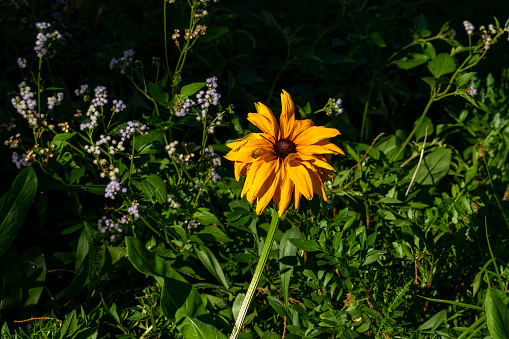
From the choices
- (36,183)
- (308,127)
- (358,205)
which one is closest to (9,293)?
(36,183)

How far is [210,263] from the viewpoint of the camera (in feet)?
6.10

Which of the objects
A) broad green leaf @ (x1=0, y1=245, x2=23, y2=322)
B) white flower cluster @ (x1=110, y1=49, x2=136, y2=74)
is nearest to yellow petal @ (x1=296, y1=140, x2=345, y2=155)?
white flower cluster @ (x1=110, y1=49, x2=136, y2=74)

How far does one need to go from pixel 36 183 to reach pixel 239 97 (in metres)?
0.98

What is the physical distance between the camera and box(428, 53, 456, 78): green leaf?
2066 mm

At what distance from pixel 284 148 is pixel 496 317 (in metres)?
0.78

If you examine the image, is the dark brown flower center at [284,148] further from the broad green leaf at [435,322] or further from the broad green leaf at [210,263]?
the broad green leaf at [435,322]

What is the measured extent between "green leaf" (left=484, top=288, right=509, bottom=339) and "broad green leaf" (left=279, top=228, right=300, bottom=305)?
0.62m

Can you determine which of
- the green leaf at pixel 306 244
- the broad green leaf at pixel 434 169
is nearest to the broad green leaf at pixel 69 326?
the green leaf at pixel 306 244

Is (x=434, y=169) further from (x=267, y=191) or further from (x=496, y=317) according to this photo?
(x=267, y=191)

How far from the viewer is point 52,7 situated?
2846mm

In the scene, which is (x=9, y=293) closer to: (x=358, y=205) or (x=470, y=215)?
(x=358, y=205)

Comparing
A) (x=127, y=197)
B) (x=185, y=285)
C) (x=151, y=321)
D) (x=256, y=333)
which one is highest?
(x=127, y=197)

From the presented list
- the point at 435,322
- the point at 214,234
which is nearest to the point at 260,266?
the point at 214,234

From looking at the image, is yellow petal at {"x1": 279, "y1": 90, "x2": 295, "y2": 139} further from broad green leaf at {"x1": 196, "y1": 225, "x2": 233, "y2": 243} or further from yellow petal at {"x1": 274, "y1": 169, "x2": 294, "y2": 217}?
broad green leaf at {"x1": 196, "y1": 225, "x2": 233, "y2": 243}
